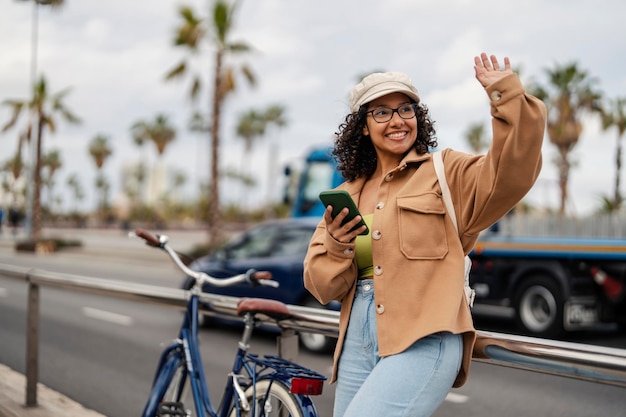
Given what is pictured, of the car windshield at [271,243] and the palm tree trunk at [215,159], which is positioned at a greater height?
the palm tree trunk at [215,159]

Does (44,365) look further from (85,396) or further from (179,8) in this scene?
(179,8)

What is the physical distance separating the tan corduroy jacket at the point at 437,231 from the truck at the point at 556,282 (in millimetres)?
6820

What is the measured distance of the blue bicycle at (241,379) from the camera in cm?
245

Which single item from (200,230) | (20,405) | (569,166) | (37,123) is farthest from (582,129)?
(200,230)

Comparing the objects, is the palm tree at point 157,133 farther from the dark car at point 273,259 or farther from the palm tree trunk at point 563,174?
the dark car at point 273,259

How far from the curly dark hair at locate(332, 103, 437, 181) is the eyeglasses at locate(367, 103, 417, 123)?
62 millimetres

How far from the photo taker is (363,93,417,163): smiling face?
215cm

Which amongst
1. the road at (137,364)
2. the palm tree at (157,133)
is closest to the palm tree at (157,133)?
the palm tree at (157,133)

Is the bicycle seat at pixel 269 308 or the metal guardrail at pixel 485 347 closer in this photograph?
the metal guardrail at pixel 485 347

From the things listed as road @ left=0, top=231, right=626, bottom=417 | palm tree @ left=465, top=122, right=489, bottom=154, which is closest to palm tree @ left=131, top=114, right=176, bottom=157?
palm tree @ left=465, top=122, right=489, bottom=154

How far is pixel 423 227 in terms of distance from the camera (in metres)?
1.95

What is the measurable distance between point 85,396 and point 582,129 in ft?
106

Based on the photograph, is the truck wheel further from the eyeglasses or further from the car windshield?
the eyeglasses

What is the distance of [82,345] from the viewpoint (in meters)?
7.63
